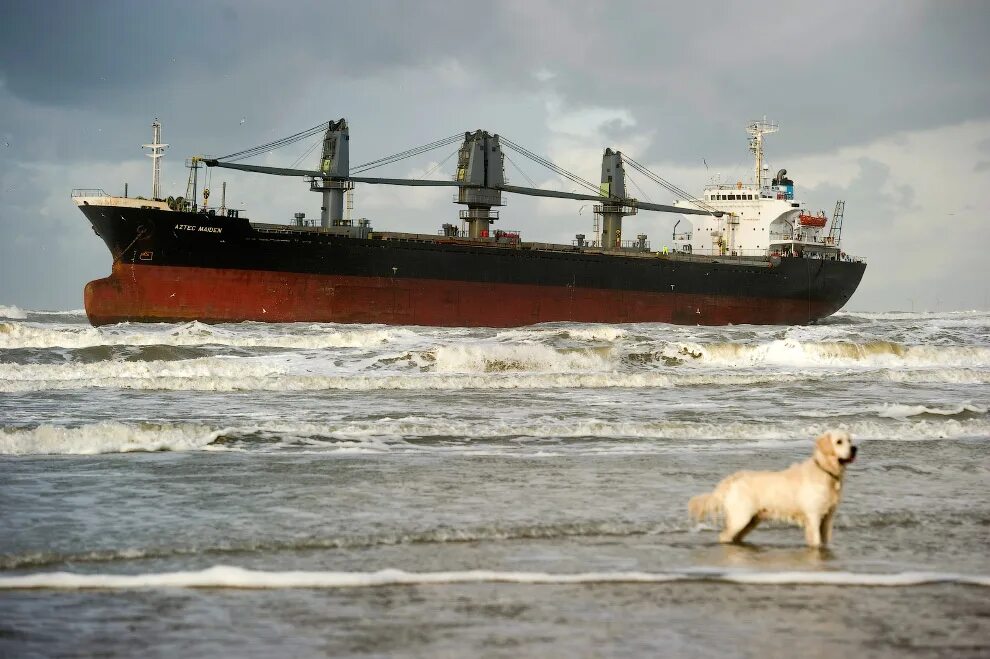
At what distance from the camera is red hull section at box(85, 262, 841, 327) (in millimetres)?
35156

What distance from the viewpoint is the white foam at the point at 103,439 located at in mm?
9766

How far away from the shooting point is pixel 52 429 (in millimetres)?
10070

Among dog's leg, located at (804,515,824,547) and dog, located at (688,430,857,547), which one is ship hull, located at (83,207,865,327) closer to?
dog, located at (688,430,857,547)

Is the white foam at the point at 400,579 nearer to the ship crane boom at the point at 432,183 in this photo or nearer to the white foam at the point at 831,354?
the white foam at the point at 831,354

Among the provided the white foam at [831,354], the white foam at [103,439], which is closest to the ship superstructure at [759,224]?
the white foam at [831,354]

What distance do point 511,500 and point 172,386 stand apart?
11285 mm

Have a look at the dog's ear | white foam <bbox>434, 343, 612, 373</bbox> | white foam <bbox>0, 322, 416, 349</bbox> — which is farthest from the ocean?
white foam <bbox>0, 322, 416, 349</bbox>

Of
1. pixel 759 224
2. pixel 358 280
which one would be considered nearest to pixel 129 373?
pixel 358 280

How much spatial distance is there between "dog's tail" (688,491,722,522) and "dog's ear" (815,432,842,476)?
2.17 feet

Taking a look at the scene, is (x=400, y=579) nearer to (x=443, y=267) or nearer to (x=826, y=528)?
(x=826, y=528)

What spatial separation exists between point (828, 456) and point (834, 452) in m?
0.06

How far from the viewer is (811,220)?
5428 cm

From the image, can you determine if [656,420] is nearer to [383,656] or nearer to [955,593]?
[955,593]

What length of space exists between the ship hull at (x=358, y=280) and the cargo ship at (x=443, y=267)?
0.16 ft
